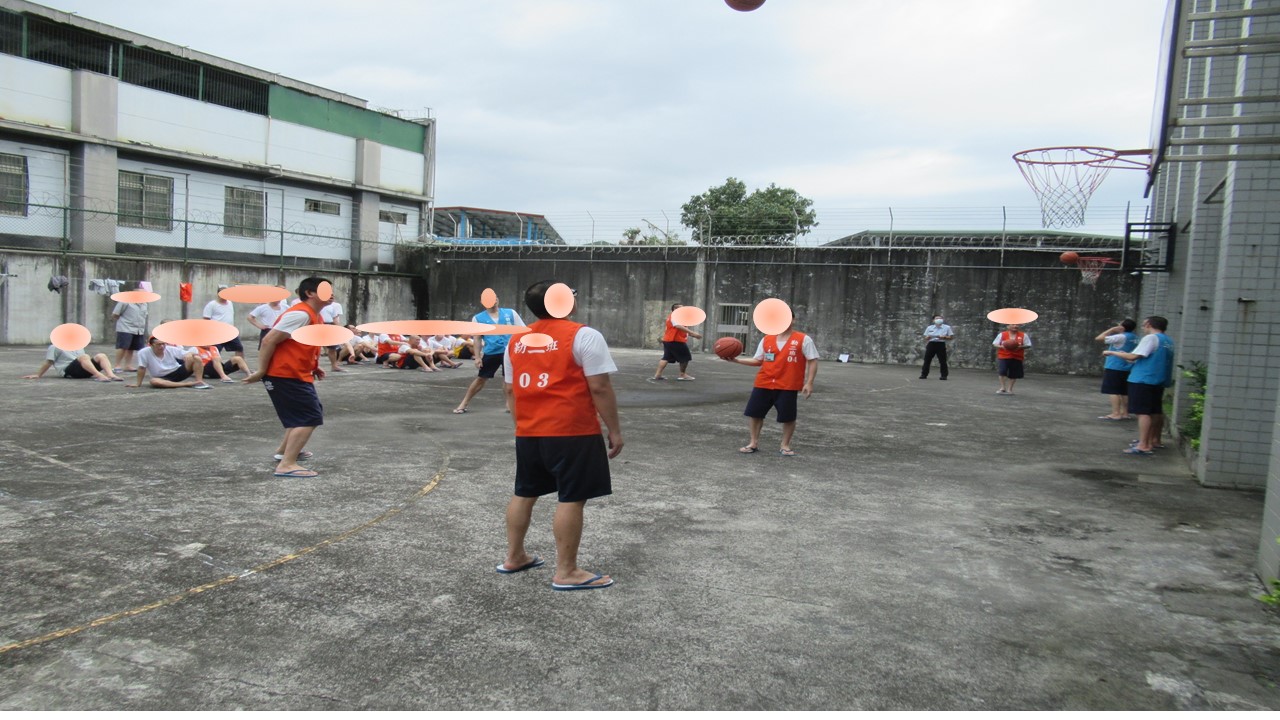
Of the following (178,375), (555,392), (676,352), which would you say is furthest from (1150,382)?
(178,375)

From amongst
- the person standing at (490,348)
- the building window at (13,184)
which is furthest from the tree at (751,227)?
the building window at (13,184)

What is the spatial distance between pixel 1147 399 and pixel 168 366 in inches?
489

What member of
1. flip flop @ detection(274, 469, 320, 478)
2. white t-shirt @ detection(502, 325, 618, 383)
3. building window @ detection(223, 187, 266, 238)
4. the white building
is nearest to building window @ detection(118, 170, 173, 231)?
the white building

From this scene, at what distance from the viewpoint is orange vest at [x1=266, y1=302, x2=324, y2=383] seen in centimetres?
650

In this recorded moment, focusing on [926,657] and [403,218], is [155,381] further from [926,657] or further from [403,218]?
[403,218]

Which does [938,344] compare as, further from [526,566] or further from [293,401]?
[526,566]

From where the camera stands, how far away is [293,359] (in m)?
6.53

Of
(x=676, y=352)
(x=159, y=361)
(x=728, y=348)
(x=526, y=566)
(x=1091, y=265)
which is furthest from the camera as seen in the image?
(x=1091, y=265)

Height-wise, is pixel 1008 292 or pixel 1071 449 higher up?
pixel 1008 292

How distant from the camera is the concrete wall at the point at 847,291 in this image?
21.0 metres

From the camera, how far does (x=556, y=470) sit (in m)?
4.15

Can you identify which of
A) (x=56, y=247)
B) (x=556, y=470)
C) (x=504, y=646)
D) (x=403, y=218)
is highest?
(x=403, y=218)

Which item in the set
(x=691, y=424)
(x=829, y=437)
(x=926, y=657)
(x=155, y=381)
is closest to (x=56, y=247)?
(x=155, y=381)

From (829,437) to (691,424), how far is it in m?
1.69
